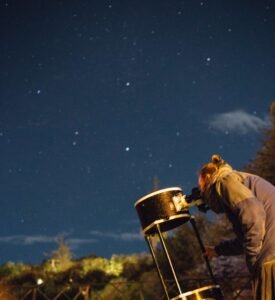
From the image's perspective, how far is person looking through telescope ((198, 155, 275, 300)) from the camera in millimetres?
2264

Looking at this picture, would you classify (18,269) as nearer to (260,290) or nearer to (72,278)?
(72,278)

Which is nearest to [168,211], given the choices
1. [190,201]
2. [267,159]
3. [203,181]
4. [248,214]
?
[190,201]

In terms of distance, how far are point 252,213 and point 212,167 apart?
467 mm

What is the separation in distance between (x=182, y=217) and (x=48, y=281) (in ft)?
53.1

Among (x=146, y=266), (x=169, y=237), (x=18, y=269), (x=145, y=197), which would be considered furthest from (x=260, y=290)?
(x=18, y=269)

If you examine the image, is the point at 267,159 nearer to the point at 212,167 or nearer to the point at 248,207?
the point at 212,167

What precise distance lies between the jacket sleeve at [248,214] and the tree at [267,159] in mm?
8263

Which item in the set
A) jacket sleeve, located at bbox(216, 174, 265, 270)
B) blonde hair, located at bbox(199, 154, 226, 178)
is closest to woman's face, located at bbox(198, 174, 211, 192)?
blonde hair, located at bbox(199, 154, 226, 178)

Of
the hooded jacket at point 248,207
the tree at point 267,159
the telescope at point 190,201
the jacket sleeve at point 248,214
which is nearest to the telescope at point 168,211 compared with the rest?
the telescope at point 190,201

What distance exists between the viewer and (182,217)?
297 centimetres

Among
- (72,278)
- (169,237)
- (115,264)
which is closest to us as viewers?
(169,237)

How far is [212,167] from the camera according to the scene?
2629 millimetres

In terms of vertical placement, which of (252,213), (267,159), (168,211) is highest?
(267,159)

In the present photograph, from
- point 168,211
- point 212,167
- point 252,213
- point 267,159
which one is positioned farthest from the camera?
point 267,159
